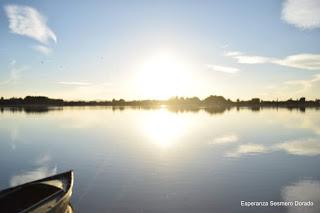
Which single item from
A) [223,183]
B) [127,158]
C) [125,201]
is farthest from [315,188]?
[127,158]

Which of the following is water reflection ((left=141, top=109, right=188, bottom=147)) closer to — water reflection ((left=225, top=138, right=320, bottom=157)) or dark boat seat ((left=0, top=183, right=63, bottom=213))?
water reflection ((left=225, top=138, right=320, bottom=157))

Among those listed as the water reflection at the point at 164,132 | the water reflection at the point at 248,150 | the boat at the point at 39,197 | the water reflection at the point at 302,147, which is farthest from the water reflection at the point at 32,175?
the water reflection at the point at 302,147

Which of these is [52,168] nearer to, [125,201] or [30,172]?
[30,172]

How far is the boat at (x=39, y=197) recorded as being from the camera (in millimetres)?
15633

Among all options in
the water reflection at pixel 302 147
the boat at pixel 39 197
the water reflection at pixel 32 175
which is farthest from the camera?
the water reflection at pixel 302 147

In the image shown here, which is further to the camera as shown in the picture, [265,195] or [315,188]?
[315,188]

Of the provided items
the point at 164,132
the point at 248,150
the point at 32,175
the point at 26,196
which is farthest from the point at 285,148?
the point at 26,196

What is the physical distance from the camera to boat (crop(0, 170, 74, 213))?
1563cm

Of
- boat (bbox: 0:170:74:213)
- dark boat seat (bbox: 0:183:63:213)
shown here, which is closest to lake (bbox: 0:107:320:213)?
boat (bbox: 0:170:74:213)

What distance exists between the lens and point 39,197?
1766 cm

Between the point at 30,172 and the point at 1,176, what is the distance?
10.4ft

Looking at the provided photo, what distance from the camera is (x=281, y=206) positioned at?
21594mm

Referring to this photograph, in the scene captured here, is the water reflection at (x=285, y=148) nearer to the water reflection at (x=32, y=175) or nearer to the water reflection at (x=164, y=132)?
the water reflection at (x=164, y=132)

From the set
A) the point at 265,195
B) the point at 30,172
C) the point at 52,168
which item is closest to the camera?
the point at 265,195
